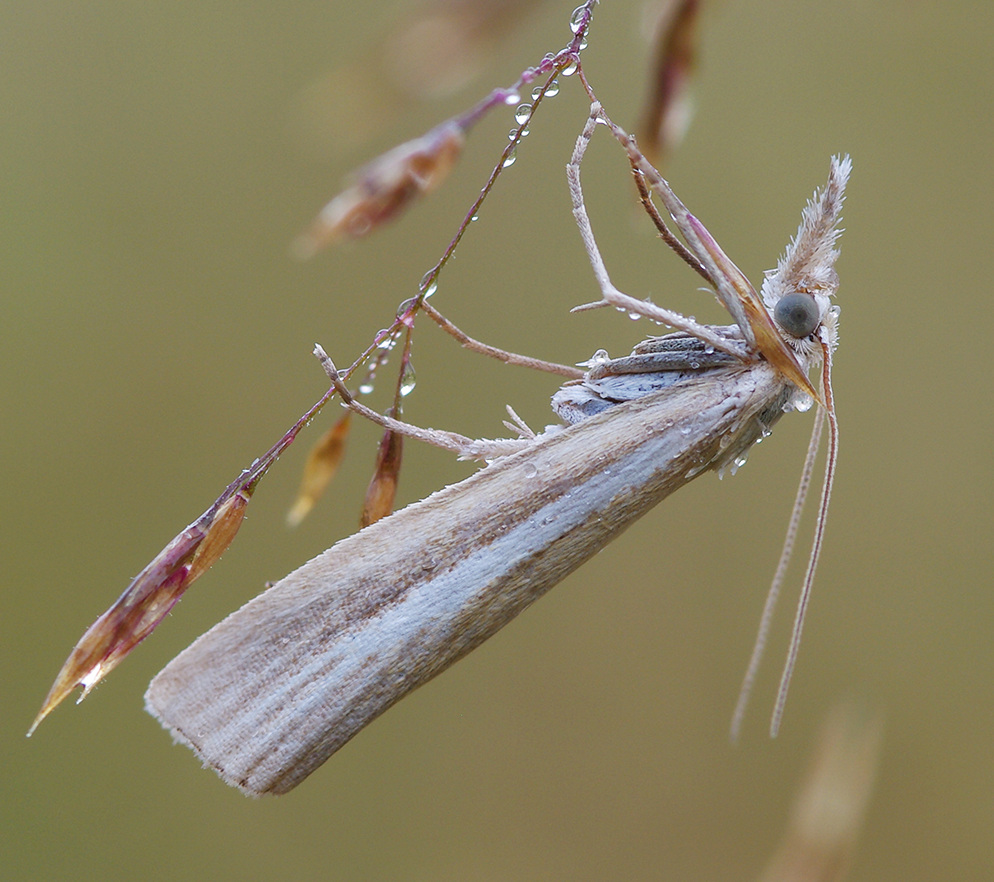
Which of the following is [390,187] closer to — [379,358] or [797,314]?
[379,358]

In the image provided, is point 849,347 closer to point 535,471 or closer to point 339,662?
point 535,471

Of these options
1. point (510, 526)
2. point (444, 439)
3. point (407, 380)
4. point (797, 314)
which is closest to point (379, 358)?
point (407, 380)

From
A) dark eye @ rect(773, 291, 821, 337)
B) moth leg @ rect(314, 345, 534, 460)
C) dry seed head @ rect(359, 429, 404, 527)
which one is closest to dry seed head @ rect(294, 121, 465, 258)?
moth leg @ rect(314, 345, 534, 460)

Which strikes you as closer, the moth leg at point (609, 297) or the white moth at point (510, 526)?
the white moth at point (510, 526)

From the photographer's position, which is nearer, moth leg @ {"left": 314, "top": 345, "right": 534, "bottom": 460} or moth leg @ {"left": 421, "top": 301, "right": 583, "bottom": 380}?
moth leg @ {"left": 314, "top": 345, "right": 534, "bottom": 460}

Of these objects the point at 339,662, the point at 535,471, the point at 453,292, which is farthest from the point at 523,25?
the point at 453,292

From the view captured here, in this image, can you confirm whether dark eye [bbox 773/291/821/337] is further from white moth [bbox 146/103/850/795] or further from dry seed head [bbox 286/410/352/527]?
dry seed head [bbox 286/410/352/527]

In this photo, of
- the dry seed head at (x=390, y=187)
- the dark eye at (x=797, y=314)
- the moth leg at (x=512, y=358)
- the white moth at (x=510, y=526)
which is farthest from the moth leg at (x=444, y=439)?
the dark eye at (x=797, y=314)

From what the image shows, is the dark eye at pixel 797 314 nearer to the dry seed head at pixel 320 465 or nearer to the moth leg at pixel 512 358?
the moth leg at pixel 512 358
